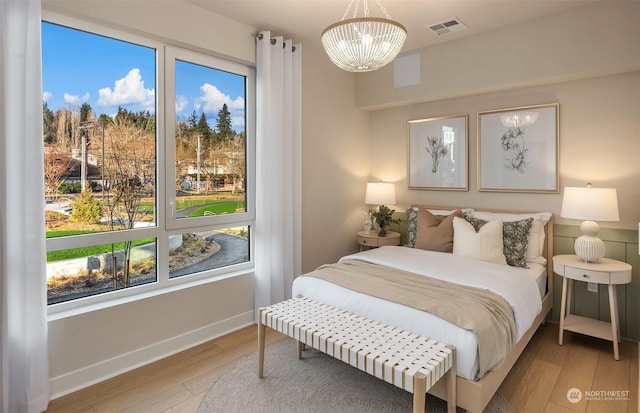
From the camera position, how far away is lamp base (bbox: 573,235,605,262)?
280 centimetres

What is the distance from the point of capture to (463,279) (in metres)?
2.58

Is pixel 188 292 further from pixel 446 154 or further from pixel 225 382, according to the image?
pixel 446 154

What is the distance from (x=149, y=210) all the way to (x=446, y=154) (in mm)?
2969

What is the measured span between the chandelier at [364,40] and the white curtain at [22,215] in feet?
5.52

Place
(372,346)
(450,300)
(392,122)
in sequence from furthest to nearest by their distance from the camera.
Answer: (392,122) < (450,300) < (372,346)

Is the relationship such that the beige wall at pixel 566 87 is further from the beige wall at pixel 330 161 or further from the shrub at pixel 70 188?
the shrub at pixel 70 188

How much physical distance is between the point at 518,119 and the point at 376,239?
183 centimetres

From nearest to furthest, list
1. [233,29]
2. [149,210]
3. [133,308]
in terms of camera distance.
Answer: [133,308] < [149,210] < [233,29]

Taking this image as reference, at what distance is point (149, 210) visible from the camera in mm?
2844

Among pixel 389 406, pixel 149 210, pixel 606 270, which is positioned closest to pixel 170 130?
pixel 149 210

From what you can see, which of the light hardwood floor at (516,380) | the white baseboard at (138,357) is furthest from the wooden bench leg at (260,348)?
the white baseboard at (138,357)

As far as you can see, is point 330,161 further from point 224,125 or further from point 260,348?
point 260,348

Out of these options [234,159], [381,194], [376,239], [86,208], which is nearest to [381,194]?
[381,194]

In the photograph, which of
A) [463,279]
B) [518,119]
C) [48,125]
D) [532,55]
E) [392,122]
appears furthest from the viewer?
[392,122]
